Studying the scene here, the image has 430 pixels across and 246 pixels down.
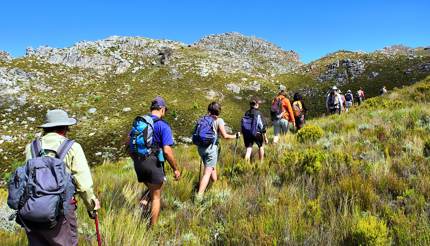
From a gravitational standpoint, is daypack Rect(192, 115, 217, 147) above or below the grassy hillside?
above

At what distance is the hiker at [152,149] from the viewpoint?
539cm

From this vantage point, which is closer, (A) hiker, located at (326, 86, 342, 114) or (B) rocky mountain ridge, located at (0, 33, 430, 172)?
(A) hiker, located at (326, 86, 342, 114)

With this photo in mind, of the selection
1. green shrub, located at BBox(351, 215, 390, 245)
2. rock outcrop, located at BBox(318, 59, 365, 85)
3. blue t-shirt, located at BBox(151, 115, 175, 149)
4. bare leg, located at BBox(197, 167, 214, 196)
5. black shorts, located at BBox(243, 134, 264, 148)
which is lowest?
green shrub, located at BBox(351, 215, 390, 245)

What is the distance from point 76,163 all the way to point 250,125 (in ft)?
20.2

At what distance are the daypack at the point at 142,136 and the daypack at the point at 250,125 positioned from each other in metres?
4.38

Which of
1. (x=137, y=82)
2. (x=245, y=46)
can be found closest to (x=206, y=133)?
(x=137, y=82)

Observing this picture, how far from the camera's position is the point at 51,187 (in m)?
3.49

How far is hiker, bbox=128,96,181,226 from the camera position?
5391 mm

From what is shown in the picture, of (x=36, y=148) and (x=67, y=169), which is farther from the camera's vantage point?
(x=67, y=169)

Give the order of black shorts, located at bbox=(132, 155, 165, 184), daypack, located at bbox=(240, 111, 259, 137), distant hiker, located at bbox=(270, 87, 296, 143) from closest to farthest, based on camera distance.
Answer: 1. black shorts, located at bbox=(132, 155, 165, 184)
2. daypack, located at bbox=(240, 111, 259, 137)
3. distant hiker, located at bbox=(270, 87, 296, 143)

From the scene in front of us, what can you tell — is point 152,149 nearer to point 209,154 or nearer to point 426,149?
point 209,154

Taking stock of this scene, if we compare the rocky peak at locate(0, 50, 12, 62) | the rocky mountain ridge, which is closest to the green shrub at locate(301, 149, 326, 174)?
the rocky mountain ridge

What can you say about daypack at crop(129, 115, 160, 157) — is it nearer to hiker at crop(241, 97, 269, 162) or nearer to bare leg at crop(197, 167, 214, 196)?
bare leg at crop(197, 167, 214, 196)

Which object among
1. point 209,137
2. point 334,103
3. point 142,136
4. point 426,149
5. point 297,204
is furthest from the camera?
point 334,103
